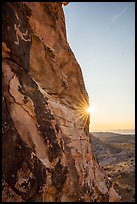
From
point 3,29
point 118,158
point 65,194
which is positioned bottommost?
point 118,158

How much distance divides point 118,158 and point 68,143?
136 feet

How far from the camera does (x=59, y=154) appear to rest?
10.4 m

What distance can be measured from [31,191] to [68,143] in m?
4.58

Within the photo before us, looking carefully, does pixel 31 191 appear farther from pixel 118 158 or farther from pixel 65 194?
pixel 118 158

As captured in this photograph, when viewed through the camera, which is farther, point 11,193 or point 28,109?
point 28,109

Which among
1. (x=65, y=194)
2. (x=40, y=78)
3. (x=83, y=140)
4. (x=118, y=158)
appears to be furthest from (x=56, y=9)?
(x=118, y=158)

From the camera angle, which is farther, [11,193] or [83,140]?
[83,140]

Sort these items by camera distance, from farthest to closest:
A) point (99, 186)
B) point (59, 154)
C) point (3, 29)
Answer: point (99, 186) → point (59, 154) → point (3, 29)

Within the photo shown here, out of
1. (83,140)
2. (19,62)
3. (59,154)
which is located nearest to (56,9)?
(19,62)

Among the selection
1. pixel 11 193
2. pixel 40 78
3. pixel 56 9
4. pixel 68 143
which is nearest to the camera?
pixel 11 193

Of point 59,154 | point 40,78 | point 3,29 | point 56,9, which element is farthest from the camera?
point 56,9

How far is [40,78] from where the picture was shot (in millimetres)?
15328

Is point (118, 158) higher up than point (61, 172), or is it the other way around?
point (61, 172)

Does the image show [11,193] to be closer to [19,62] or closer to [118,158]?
[19,62]
